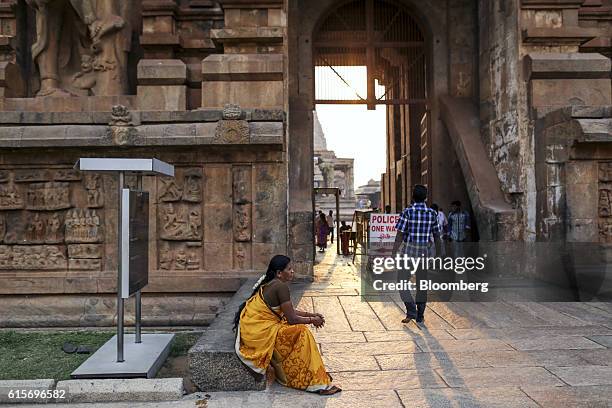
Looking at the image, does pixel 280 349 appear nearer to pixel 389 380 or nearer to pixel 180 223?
pixel 389 380

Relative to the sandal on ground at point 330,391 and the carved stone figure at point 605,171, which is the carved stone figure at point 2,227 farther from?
the carved stone figure at point 605,171

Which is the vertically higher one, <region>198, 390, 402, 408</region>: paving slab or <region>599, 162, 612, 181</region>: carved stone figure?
<region>599, 162, 612, 181</region>: carved stone figure

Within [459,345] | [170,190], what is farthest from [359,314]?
[170,190]

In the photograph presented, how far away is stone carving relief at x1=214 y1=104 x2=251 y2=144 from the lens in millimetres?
7414

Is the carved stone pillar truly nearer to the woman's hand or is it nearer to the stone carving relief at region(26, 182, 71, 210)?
the stone carving relief at region(26, 182, 71, 210)

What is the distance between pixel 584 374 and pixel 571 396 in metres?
0.56

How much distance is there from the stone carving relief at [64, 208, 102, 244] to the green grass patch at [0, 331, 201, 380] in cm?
142

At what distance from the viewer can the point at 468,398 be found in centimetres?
392

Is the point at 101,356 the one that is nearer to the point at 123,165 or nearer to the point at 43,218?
the point at 123,165

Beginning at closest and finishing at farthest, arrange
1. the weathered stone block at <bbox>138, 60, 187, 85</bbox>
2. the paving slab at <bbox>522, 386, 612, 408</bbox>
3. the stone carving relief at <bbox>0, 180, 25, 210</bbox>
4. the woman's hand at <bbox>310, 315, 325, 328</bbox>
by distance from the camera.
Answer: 1. the paving slab at <bbox>522, 386, 612, 408</bbox>
2. the woman's hand at <bbox>310, 315, 325, 328</bbox>
3. the stone carving relief at <bbox>0, 180, 25, 210</bbox>
4. the weathered stone block at <bbox>138, 60, 187, 85</bbox>

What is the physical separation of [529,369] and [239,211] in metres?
4.56

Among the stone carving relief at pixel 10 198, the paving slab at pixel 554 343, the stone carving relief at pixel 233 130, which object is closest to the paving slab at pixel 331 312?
the paving slab at pixel 554 343

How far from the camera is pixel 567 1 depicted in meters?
9.21

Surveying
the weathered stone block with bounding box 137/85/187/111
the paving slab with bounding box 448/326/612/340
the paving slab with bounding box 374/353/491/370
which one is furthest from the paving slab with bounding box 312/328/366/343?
the weathered stone block with bounding box 137/85/187/111
